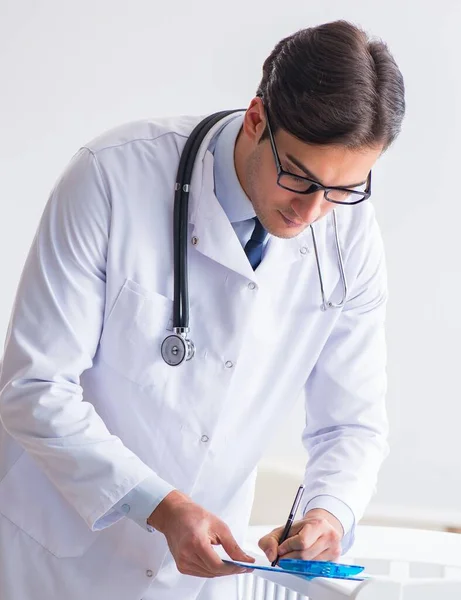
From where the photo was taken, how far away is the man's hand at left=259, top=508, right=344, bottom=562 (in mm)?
1223

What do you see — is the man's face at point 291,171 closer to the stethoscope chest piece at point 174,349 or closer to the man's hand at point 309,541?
the stethoscope chest piece at point 174,349

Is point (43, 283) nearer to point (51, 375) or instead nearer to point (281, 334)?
point (51, 375)

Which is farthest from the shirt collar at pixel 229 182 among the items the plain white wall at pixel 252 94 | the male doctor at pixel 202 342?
the plain white wall at pixel 252 94

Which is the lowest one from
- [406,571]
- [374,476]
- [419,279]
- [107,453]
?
[406,571]

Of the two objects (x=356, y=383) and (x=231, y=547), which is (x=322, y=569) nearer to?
(x=231, y=547)

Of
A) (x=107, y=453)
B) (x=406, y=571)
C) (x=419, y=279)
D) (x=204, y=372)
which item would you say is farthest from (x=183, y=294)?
(x=419, y=279)

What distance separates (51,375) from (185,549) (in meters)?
0.30

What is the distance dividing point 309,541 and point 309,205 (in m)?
0.45

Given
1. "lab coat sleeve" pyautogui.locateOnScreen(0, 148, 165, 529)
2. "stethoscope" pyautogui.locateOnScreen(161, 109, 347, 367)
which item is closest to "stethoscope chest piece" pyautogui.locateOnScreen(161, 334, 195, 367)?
"stethoscope" pyautogui.locateOnScreen(161, 109, 347, 367)

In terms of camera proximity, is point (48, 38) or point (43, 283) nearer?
point (43, 283)

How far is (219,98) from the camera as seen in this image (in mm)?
2939

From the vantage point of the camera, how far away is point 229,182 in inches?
54.3

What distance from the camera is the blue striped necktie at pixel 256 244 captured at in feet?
4.67

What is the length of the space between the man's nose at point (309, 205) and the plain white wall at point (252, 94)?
1.68 metres
